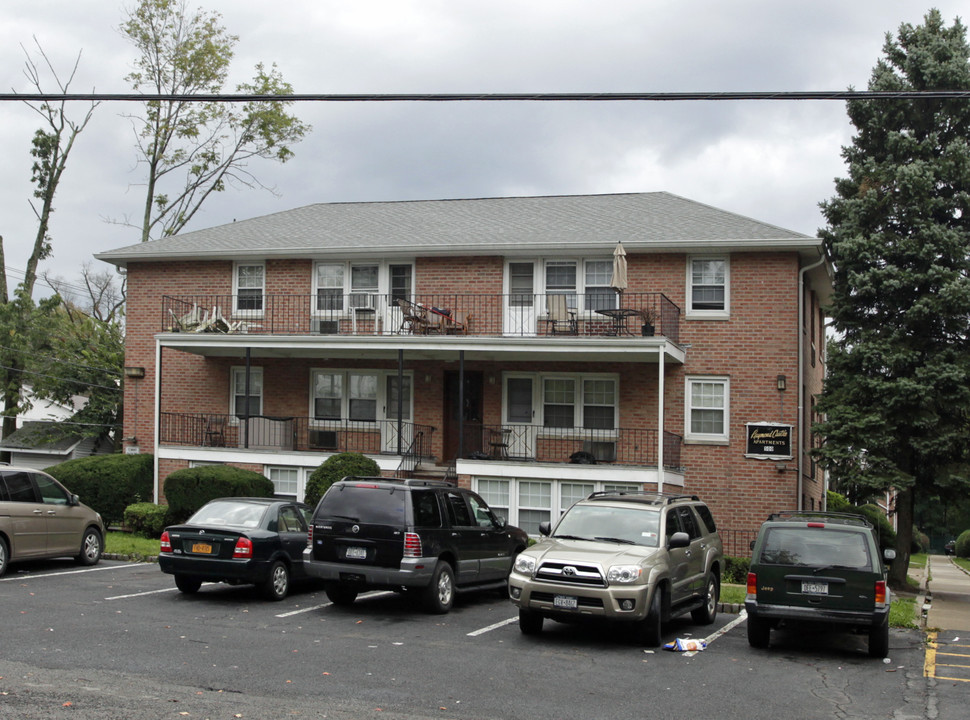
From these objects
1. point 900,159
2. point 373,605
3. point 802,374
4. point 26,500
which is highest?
point 900,159

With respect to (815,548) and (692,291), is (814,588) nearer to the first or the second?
(815,548)

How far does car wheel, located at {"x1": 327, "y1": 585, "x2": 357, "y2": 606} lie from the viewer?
13914 millimetres

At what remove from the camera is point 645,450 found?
905 inches

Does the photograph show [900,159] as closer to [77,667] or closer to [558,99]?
[558,99]

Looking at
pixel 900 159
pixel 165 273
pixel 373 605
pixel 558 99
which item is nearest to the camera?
pixel 558 99

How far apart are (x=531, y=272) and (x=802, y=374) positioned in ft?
21.4

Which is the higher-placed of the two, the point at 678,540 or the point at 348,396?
the point at 348,396

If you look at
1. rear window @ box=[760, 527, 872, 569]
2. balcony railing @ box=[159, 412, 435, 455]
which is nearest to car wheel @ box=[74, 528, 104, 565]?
balcony railing @ box=[159, 412, 435, 455]

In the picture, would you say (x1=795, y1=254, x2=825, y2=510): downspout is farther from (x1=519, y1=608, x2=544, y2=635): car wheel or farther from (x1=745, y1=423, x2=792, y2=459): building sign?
(x1=519, y1=608, x2=544, y2=635): car wheel

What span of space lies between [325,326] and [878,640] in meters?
16.0

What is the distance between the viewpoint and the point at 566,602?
37.9 feet

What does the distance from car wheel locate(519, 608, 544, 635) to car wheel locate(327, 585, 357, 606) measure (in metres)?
2.81

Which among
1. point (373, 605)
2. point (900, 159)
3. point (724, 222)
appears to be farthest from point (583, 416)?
point (373, 605)

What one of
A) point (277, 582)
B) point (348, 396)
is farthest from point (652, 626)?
point (348, 396)
